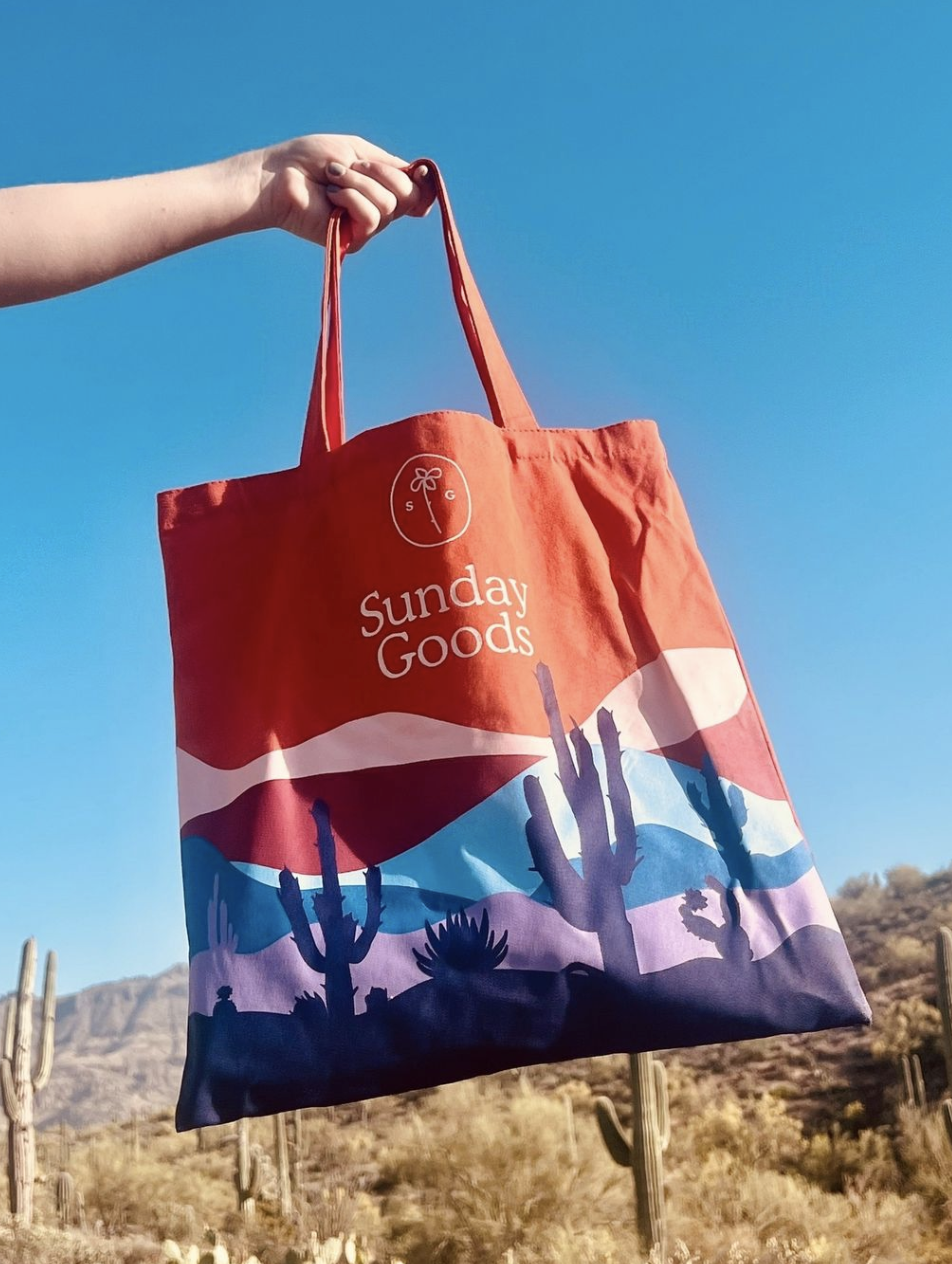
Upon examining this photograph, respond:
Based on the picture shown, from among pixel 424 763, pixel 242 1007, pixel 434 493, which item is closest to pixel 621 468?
pixel 434 493

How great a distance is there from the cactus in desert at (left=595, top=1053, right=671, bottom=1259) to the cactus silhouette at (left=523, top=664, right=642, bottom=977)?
27.1 feet

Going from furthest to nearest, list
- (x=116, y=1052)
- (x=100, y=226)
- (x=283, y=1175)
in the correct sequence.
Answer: (x=116, y=1052), (x=283, y=1175), (x=100, y=226)

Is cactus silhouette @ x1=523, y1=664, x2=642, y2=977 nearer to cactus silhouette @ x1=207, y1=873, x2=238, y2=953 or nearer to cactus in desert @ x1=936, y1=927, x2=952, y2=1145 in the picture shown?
cactus silhouette @ x1=207, y1=873, x2=238, y2=953

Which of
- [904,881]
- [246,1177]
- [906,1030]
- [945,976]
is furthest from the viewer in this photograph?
[904,881]

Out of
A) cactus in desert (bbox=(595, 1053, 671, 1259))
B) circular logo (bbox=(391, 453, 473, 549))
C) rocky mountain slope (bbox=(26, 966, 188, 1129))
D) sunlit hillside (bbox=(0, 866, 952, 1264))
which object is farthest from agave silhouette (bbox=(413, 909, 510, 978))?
rocky mountain slope (bbox=(26, 966, 188, 1129))

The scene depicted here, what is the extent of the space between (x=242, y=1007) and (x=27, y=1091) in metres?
13.0

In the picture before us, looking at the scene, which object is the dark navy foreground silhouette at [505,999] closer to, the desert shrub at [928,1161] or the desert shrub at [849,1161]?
the desert shrub at [928,1161]

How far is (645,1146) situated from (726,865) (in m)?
8.77

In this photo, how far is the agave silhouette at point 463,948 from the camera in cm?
113

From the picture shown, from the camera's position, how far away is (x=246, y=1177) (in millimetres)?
13133

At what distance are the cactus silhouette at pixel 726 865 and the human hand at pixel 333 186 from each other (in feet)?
2.24

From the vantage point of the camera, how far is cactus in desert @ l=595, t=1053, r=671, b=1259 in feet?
29.1

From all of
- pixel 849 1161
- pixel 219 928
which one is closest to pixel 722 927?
pixel 219 928

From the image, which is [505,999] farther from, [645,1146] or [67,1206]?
[67,1206]
